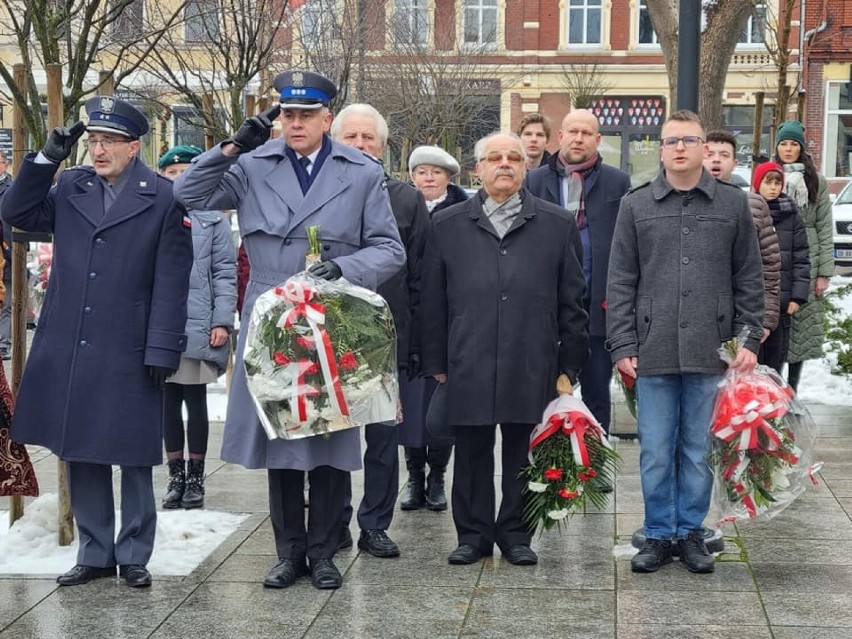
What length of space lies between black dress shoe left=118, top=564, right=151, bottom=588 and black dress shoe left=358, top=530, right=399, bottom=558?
1064 mm

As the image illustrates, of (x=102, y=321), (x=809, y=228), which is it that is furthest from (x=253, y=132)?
(x=809, y=228)

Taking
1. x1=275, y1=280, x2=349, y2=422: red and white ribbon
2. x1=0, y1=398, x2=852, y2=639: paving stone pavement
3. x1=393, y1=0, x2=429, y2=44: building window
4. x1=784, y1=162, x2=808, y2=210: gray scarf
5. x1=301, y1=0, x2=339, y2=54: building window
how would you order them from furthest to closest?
x1=393, y1=0, x2=429, y2=44: building window
x1=301, y1=0, x2=339, y2=54: building window
x1=784, y1=162, x2=808, y2=210: gray scarf
x1=275, y1=280, x2=349, y2=422: red and white ribbon
x1=0, y1=398, x2=852, y2=639: paving stone pavement

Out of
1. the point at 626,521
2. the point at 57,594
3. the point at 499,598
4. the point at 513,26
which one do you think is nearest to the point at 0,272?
the point at 57,594

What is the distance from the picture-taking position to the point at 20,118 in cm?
732

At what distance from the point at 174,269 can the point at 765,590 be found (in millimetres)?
2819

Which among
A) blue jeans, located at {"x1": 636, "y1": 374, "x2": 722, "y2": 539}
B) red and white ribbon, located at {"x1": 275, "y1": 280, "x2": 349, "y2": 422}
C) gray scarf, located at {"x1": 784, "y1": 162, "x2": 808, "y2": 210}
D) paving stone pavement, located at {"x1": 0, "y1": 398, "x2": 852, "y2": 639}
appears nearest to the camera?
paving stone pavement, located at {"x1": 0, "y1": 398, "x2": 852, "y2": 639}

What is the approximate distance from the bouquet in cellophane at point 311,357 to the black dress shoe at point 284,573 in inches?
25.9

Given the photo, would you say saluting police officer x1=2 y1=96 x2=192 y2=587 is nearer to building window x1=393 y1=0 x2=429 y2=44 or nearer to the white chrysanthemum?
the white chrysanthemum

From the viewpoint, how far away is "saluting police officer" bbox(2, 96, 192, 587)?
6.02 metres

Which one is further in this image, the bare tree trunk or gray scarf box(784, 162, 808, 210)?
the bare tree trunk

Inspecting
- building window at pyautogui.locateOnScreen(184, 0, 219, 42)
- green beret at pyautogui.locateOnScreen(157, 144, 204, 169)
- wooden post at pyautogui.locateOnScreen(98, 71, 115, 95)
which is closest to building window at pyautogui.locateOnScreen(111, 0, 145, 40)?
building window at pyautogui.locateOnScreen(184, 0, 219, 42)

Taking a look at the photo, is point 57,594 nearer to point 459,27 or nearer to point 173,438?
point 173,438

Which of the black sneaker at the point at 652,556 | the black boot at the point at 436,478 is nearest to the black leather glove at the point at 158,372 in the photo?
the black boot at the point at 436,478

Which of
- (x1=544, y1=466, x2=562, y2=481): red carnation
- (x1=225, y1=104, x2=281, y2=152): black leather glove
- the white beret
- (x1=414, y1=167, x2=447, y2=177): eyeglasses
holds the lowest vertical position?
(x1=544, y1=466, x2=562, y2=481): red carnation
